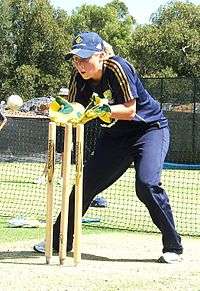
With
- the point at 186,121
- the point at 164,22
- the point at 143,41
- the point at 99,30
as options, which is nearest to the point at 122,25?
the point at 99,30

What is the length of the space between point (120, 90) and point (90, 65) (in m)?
0.34

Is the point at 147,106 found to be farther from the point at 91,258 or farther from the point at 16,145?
the point at 16,145

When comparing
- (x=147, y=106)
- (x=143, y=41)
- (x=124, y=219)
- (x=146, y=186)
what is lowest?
(x=124, y=219)

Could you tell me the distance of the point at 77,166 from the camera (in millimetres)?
6418

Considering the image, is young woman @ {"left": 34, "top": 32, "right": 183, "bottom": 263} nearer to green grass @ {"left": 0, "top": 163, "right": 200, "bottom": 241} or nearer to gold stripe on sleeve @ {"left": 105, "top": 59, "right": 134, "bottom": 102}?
gold stripe on sleeve @ {"left": 105, "top": 59, "right": 134, "bottom": 102}

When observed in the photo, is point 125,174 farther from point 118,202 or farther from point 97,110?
point 97,110

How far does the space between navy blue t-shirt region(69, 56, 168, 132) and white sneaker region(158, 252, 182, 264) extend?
3.88ft

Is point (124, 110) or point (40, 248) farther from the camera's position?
point (40, 248)

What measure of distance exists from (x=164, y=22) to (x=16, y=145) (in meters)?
41.6

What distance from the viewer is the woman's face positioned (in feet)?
20.9

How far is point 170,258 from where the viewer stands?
6.62 m

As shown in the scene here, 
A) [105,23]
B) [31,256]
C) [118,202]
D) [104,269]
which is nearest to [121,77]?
[104,269]

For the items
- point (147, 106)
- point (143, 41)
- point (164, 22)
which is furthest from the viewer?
point (164, 22)

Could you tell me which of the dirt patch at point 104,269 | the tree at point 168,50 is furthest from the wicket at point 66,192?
the tree at point 168,50
